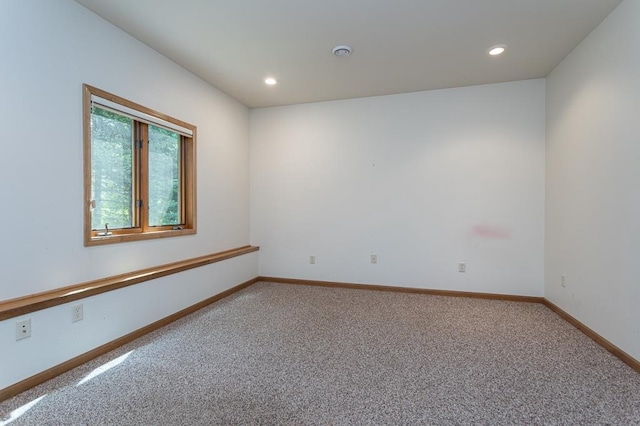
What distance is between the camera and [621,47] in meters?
2.08

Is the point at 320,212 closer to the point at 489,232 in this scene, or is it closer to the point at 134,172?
the point at 489,232

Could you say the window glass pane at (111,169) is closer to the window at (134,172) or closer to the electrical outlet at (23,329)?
the window at (134,172)

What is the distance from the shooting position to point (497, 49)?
8.71 ft

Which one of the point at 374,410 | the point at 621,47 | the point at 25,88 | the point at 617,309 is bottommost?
the point at 374,410

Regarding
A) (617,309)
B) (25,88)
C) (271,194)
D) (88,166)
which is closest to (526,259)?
(617,309)

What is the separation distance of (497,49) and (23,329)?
13.5ft

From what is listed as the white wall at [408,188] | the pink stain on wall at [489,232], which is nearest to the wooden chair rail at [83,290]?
the white wall at [408,188]

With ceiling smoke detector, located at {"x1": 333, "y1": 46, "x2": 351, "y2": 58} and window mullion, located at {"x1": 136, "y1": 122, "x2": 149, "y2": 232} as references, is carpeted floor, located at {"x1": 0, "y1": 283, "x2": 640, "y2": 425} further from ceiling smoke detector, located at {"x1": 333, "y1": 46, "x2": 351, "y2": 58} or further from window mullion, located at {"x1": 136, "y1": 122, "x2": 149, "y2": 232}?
ceiling smoke detector, located at {"x1": 333, "y1": 46, "x2": 351, "y2": 58}

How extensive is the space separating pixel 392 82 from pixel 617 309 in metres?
2.88

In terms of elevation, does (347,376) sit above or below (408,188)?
below

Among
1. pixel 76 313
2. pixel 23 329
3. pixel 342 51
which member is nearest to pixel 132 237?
pixel 76 313

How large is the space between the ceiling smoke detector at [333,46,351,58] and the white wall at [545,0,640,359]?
1.97 m

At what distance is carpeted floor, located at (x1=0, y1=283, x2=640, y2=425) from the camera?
1516mm

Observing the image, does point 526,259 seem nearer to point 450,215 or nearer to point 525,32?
Result: point 450,215
